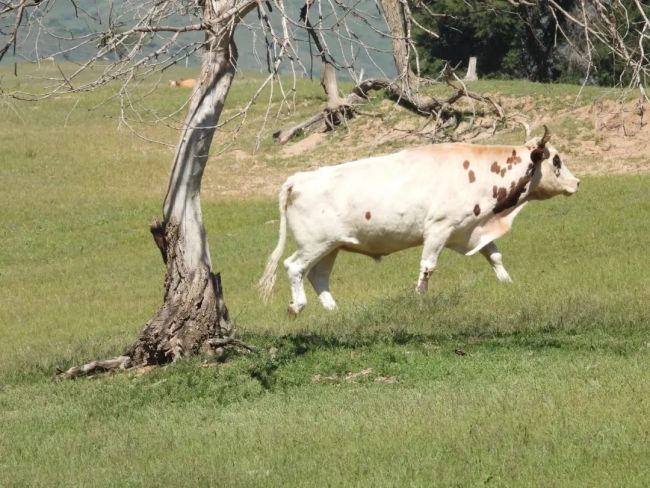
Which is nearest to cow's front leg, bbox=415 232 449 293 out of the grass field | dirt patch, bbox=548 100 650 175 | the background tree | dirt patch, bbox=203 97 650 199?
the grass field

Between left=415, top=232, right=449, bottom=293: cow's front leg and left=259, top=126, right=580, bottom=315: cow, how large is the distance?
13 mm

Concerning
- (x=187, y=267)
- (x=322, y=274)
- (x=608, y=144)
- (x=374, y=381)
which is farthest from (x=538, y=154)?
(x=608, y=144)

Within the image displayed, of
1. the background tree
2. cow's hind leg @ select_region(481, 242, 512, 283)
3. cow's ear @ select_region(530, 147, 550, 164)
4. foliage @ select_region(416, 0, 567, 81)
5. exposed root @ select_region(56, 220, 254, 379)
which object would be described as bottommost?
foliage @ select_region(416, 0, 567, 81)

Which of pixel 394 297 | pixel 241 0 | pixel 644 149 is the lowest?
pixel 644 149

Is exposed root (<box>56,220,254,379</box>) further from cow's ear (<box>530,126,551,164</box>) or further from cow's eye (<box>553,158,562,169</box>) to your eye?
cow's eye (<box>553,158,562,169</box>)

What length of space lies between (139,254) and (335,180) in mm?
11248

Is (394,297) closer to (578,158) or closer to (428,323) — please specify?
(428,323)

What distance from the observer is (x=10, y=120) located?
48.6m

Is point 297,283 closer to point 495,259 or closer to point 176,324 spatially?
point 495,259

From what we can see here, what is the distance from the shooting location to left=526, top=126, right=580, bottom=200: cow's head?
17.4 metres

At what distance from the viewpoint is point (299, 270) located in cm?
1619

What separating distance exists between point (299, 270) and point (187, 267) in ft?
13.1

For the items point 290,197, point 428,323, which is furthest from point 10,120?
point 428,323

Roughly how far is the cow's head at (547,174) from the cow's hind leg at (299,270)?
3.31 meters
